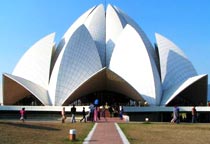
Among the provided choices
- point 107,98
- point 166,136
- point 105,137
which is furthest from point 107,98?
point 105,137

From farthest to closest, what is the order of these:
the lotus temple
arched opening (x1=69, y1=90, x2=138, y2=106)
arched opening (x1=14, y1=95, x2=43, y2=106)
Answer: arched opening (x1=69, y1=90, x2=138, y2=106), arched opening (x1=14, y1=95, x2=43, y2=106), the lotus temple

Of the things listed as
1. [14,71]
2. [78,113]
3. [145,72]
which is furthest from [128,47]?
[14,71]

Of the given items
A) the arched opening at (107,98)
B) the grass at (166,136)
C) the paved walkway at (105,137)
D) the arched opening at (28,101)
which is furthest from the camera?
the arched opening at (107,98)

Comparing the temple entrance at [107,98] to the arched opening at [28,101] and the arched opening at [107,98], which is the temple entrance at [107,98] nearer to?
the arched opening at [107,98]

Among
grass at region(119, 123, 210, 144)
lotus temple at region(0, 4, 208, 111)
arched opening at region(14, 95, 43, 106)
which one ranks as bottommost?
grass at region(119, 123, 210, 144)

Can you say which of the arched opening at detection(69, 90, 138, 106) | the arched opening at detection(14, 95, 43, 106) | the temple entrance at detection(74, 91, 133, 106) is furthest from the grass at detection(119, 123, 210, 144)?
the arched opening at detection(14, 95, 43, 106)

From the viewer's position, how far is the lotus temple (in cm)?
3600

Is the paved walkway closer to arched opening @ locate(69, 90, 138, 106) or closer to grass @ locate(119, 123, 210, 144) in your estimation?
grass @ locate(119, 123, 210, 144)

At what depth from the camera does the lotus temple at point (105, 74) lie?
118ft

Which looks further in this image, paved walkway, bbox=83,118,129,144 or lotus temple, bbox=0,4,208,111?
lotus temple, bbox=0,4,208,111

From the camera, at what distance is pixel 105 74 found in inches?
1406

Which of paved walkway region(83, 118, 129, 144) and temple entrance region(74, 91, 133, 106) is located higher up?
temple entrance region(74, 91, 133, 106)

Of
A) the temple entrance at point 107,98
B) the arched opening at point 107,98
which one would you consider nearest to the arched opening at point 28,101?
the arched opening at point 107,98

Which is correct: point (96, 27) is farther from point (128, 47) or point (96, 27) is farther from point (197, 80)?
point (197, 80)
